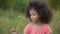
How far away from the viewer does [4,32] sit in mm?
4926

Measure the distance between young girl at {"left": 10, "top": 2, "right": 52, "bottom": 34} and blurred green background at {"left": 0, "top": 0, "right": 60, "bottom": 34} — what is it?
57.4 inches

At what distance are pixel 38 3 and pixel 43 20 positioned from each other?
23 cm

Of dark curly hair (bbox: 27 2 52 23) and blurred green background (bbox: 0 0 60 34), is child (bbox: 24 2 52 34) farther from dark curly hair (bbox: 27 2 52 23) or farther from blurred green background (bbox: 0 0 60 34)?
blurred green background (bbox: 0 0 60 34)

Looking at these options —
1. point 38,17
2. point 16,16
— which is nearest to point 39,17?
point 38,17

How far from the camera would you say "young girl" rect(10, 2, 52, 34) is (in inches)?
131

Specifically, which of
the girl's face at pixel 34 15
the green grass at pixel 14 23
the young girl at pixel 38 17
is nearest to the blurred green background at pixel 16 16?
the green grass at pixel 14 23

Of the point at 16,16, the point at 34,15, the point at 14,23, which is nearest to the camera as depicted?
the point at 34,15

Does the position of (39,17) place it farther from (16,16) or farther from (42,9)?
(16,16)

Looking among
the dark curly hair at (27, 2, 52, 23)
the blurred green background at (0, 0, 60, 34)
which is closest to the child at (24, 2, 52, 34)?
the dark curly hair at (27, 2, 52, 23)

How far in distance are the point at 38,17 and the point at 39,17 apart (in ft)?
0.06

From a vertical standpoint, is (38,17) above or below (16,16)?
above

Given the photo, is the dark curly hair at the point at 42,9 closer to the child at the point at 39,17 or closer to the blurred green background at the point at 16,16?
the child at the point at 39,17

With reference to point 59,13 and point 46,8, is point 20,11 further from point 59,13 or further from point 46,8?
point 46,8

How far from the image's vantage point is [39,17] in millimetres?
3361
